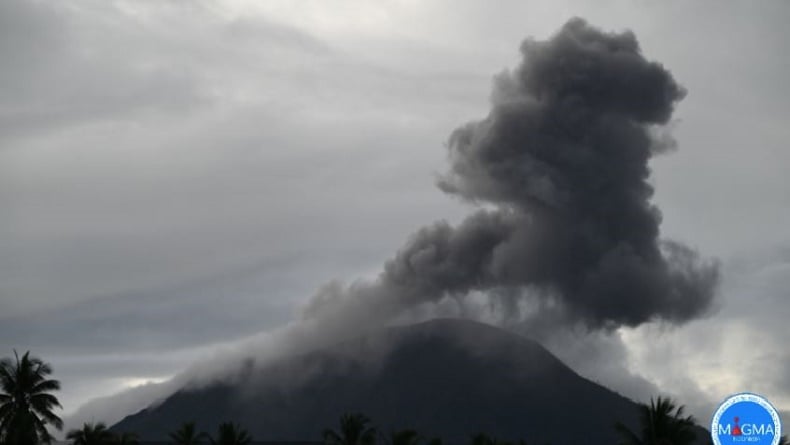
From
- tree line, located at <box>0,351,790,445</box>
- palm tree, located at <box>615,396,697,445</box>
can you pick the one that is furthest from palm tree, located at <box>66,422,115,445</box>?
palm tree, located at <box>615,396,697,445</box>

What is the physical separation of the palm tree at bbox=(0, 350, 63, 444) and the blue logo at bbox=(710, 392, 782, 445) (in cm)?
6813

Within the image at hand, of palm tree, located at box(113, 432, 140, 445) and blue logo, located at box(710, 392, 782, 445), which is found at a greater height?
palm tree, located at box(113, 432, 140, 445)

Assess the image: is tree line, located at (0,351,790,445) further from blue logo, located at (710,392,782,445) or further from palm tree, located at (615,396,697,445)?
blue logo, located at (710,392,782,445)

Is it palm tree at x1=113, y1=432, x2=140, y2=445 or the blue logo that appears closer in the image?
the blue logo

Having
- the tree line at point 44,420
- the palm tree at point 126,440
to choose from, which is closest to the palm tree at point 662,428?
the tree line at point 44,420

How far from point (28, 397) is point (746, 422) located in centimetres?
7159

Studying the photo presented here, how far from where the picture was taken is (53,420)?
95500 millimetres

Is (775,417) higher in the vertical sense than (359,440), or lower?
lower

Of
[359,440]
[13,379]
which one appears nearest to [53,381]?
[13,379]

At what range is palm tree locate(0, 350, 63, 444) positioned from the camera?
94.3 metres

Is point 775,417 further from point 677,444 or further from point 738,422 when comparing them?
point 677,444

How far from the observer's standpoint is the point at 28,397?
9575 centimetres

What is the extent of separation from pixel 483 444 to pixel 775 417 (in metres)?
94.0

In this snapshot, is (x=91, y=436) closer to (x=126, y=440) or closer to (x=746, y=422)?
(x=126, y=440)
